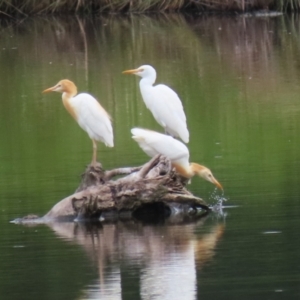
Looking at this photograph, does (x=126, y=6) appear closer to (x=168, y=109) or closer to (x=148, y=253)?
(x=168, y=109)

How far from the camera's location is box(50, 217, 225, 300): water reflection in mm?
6957

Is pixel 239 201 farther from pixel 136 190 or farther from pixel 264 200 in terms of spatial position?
pixel 136 190

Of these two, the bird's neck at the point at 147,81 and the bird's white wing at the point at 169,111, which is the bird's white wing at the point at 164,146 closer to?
the bird's white wing at the point at 169,111

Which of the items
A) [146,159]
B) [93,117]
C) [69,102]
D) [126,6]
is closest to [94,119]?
[93,117]

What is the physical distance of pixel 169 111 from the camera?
1131 cm

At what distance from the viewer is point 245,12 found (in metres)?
35.6

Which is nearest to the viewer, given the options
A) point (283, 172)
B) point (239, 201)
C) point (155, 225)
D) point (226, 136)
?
point (155, 225)

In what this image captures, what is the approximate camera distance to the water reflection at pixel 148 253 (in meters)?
6.96

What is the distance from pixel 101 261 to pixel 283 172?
3777 mm

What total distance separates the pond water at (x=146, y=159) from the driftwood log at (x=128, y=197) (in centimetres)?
22

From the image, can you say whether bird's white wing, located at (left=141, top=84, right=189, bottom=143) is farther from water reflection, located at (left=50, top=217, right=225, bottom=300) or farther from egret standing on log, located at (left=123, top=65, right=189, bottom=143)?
water reflection, located at (left=50, top=217, right=225, bottom=300)

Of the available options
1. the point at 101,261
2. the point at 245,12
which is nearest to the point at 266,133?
the point at 101,261

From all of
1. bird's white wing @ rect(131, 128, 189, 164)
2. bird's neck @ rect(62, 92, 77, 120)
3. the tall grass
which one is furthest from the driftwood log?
the tall grass

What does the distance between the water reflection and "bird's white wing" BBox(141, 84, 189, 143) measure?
1989 mm
